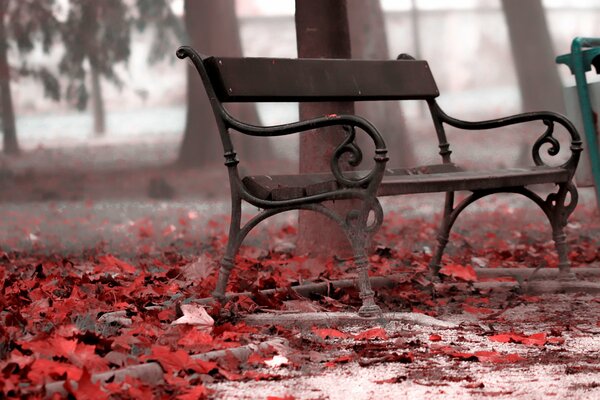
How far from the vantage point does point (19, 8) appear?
9.44m

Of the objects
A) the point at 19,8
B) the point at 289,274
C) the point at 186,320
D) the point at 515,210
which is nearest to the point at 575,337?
the point at 186,320

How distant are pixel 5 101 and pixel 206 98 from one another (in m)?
1.73

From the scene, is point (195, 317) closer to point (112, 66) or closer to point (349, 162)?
point (349, 162)

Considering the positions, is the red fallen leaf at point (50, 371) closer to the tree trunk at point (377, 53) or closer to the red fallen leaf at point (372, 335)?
the red fallen leaf at point (372, 335)

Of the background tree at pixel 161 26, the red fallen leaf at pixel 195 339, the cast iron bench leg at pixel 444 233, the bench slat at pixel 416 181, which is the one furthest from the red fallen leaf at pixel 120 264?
the background tree at pixel 161 26

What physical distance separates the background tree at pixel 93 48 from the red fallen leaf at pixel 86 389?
675cm

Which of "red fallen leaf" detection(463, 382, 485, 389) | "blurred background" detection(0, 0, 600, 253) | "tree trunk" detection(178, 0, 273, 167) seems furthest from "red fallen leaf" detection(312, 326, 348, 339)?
"tree trunk" detection(178, 0, 273, 167)

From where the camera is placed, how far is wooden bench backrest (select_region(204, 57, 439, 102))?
502cm

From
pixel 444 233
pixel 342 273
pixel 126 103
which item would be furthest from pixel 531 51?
pixel 342 273

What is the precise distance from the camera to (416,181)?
4734 millimetres

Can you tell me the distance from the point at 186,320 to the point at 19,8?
608 centimetres

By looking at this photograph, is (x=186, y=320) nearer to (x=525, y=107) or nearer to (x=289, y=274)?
(x=289, y=274)

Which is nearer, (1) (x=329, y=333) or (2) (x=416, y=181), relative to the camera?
(1) (x=329, y=333)

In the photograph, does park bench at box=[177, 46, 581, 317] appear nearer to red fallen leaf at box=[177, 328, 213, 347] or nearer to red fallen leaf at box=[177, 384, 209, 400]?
red fallen leaf at box=[177, 328, 213, 347]
